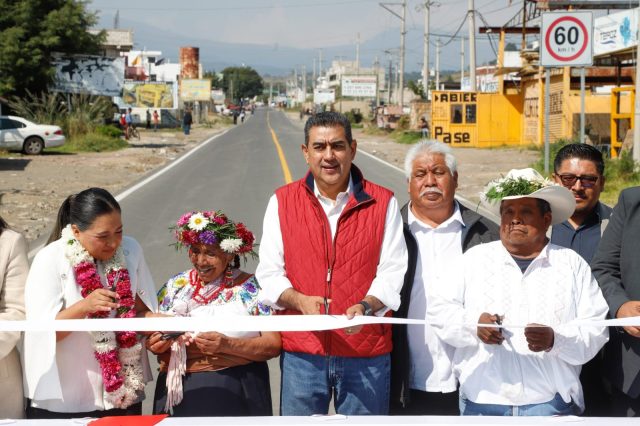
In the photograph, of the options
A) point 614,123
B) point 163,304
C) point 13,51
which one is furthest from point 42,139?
point 163,304

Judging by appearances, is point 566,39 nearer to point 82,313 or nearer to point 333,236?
point 333,236

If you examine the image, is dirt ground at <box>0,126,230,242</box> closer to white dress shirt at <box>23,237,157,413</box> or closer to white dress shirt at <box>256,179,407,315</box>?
white dress shirt at <box>23,237,157,413</box>

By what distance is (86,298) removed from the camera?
11.9 feet

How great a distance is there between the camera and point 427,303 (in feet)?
13.0

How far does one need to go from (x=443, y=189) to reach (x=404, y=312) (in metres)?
0.63

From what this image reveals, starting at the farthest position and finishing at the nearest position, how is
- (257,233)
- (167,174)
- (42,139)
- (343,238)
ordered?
(42,139), (167,174), (257,233), (343,238)

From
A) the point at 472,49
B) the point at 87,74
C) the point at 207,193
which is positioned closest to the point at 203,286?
the point at 207,193

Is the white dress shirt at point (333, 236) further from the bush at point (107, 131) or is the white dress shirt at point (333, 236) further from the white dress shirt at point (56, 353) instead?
the bush at point (107, 131)

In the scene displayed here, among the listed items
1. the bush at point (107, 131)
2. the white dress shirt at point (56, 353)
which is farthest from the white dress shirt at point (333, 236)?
the bush at point (107, 131)

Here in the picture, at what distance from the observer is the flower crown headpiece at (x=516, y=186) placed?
368 cm

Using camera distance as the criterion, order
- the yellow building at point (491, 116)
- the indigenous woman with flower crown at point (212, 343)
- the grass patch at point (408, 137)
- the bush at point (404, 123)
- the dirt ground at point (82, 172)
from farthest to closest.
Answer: the bush at point (404, 123) → the grass patch at point (408, 137) → the yellow building at point (491, 116) → the dirt ground at point (82, 172) → the indigenous woman with flower crown at point (212, 343)

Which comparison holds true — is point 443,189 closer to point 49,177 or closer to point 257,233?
point 257,233

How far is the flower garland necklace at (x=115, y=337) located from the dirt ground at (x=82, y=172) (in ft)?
29.0

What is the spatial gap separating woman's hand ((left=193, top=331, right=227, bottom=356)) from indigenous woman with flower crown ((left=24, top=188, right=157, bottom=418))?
0.98 feet
